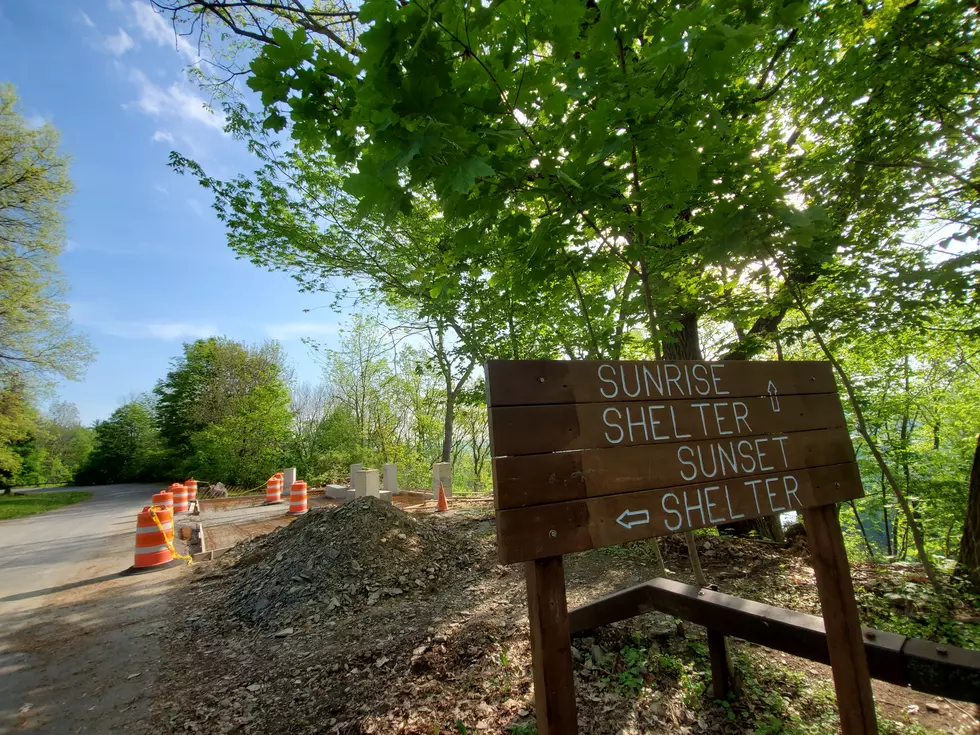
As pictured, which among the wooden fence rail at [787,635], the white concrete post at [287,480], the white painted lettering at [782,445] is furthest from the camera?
the white concrete post at [287,480]

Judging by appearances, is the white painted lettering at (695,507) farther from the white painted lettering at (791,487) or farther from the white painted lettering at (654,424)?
the white painted lettering at (791,487)

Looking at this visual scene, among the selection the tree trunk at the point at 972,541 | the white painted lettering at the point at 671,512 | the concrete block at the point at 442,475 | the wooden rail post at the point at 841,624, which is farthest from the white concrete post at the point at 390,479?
the white painted lettering at the point at 671,512

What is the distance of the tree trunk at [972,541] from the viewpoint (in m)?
3.91

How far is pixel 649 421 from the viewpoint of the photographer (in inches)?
66.3

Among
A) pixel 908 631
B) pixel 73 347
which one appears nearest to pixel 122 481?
pixel 73 347

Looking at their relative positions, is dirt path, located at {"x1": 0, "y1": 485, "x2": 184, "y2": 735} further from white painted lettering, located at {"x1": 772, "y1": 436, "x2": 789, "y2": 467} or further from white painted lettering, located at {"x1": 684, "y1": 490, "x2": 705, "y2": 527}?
white painted lettering, located at {"x1": 772, "y1": 436, "x2": 789, "y2": 467}

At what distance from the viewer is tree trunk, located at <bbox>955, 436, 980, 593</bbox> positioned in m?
3.91

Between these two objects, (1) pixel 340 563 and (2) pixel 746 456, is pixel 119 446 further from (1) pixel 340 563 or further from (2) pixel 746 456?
(2) pixel 746 456

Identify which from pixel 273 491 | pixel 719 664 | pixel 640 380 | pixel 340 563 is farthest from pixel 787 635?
pixel 273 491

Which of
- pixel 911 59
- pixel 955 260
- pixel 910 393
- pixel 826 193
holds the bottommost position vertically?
pixel 910 393

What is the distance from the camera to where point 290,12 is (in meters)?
7.04

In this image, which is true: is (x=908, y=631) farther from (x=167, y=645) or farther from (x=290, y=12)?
(x=290, y=12)

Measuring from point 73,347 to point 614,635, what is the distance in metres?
29.6

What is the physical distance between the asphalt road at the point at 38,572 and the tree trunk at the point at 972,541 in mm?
7488
